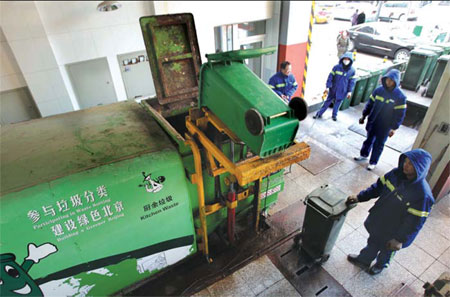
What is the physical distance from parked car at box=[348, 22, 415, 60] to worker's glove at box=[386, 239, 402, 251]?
25.3 ft

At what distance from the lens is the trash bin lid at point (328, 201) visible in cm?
325

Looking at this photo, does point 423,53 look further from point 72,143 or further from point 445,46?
point 72,143

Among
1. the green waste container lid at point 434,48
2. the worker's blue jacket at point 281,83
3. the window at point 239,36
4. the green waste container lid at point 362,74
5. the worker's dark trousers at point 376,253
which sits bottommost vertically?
the worker's dark trousers at point 376,253

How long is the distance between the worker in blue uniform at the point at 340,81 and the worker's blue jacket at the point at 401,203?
3771 millimetres

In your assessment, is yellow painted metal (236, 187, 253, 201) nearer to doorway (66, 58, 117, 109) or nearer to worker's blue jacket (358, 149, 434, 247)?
worker's blue jacket (358, 149, 434, 247)

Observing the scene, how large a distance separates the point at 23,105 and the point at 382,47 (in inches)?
429

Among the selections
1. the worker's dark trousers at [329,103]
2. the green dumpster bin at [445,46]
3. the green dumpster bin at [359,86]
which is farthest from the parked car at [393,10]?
the worker's dark trousers at [329,103]

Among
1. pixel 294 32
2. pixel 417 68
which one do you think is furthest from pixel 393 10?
pixel 294 32

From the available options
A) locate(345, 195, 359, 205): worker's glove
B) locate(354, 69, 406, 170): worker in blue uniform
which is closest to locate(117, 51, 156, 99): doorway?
locate(345, 195, 359, 205): worker's glove

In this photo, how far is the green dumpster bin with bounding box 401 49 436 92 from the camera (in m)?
6.94

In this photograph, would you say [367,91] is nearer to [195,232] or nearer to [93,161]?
[195,232]

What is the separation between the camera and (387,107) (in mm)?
4797

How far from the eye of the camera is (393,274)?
3508 mm

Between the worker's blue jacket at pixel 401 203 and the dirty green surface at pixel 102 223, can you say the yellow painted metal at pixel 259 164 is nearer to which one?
the dirty green surface at pixel 102 223
